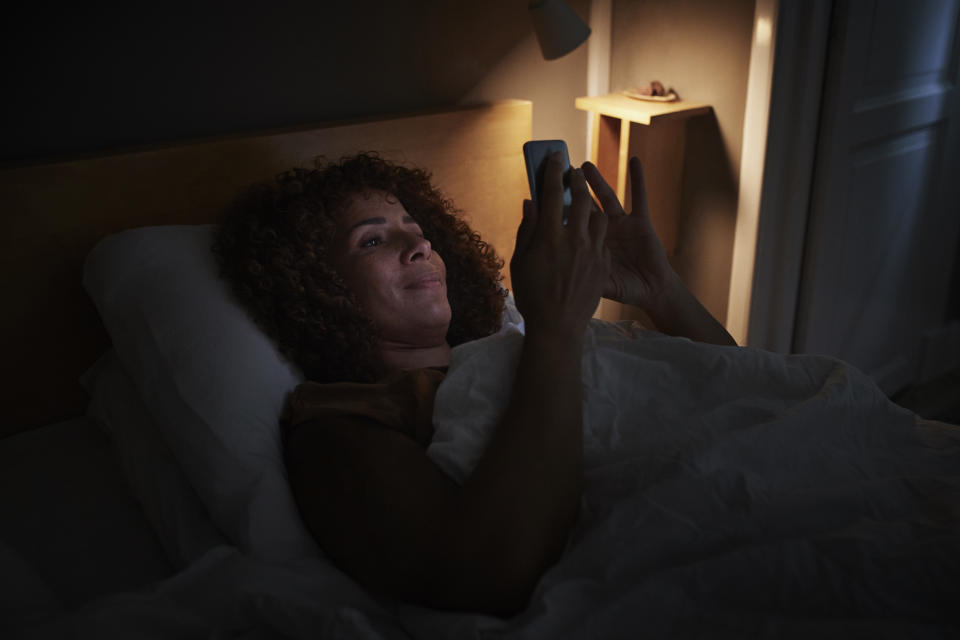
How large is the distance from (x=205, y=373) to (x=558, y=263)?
0.53 metres

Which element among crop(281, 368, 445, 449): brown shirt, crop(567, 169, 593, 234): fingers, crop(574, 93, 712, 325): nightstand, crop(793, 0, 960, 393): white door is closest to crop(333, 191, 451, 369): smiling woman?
crop(281, 368, 445, 449): brown shirt

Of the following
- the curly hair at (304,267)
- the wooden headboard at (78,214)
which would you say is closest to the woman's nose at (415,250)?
the curly hair at (304,267)

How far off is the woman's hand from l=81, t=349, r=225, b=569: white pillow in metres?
0.75

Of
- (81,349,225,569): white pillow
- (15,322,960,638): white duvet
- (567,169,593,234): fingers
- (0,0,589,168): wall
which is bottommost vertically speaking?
(81,349,225,569): white pillow

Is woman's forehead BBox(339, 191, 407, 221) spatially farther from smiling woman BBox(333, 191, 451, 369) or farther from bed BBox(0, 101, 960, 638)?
bed BBox(0, 101, 960, 638)

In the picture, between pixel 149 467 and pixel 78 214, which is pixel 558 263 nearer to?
pixel 149 467

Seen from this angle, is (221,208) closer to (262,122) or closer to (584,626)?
(262,122)

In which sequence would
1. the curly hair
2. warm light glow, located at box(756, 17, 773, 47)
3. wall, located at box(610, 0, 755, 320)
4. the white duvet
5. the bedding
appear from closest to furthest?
1. the white duvet
2. the bedding
3. the curly hair
4. warm light glow, located at box(756, 17, 773, 47)
5. wall, located at box(610, 0, 755, 320)

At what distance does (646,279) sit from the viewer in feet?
4.05

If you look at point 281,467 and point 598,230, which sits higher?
point 598,230

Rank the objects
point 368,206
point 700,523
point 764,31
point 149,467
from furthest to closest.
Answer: point 764,31 < point 368,206 < point 149,467 < point 700,523

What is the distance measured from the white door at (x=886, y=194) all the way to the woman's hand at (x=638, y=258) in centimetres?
90

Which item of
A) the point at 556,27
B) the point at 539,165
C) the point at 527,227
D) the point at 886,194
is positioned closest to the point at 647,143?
the point at 556,27

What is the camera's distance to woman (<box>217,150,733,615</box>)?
73cm
